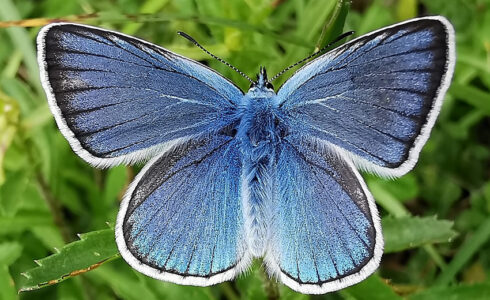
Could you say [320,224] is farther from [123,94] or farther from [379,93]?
[123,94]

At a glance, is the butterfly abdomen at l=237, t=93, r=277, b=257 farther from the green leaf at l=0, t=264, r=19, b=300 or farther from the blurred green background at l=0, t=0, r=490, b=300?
the green leaf at l=0, t=264, r=19, b=300

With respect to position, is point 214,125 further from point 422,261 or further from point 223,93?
point 422,261

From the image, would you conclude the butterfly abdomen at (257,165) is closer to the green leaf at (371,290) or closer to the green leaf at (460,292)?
the green leaf at (371,290)

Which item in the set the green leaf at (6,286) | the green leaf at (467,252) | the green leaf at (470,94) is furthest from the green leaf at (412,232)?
the green leaf at (6,286)

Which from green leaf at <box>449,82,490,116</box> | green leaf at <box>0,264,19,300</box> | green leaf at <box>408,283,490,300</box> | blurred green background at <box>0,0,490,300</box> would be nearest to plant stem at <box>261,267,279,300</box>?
blurred green background at <box>0,0,490,300</box>

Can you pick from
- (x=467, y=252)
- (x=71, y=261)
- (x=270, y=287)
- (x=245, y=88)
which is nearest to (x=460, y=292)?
(x=467, y=252)

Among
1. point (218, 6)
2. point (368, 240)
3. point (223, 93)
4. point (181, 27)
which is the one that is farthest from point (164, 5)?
point (368, 240)
